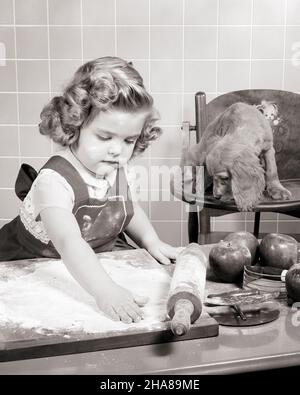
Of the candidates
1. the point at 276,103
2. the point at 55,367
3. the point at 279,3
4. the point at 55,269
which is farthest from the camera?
the point at 279,3

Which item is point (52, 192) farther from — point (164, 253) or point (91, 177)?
point (164, 253)

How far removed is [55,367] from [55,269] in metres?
0.42

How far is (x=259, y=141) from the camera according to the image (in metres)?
2.49

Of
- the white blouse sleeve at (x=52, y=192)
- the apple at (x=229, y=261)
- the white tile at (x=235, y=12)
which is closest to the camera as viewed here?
the apple at (x=229, y=261)

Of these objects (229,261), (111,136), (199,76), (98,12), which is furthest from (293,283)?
(98,12)

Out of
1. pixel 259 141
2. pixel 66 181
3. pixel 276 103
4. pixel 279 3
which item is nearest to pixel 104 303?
pixel 66 181

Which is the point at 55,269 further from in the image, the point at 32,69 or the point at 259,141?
the point at 32,69

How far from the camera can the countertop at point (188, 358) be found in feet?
2.62

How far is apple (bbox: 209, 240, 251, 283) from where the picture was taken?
1.14 metres

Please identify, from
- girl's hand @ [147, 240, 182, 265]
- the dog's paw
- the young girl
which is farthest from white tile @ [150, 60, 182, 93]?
girl's hand @ [147, 240, 182, 265]

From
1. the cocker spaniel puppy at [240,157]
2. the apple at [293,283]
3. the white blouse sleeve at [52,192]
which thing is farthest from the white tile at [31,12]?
the apple at [293,283]

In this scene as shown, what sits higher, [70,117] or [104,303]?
[70,117]

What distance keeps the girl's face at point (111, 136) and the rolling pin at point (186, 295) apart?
333mm

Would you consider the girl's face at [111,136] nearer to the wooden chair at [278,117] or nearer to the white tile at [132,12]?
the wooden chair at [278,117]
